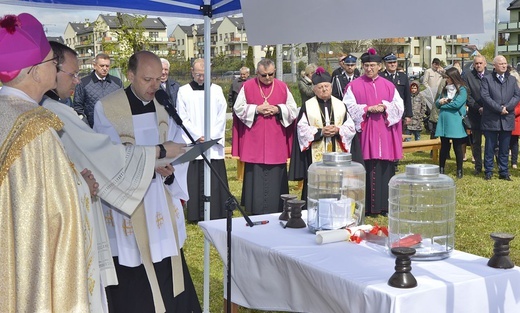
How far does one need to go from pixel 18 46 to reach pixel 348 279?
1.70 m

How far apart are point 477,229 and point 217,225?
4.38 metres

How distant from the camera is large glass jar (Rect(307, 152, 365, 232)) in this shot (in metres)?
3.82

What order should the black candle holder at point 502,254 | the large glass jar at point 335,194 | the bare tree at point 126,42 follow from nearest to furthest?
the black candle holder at point 502,254
the large glass jar at point 335,194
the bare tree at point 126,42

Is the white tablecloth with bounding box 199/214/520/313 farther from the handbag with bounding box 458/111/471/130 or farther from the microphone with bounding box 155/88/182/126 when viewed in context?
the handbag with bounding box 458/111/471/130

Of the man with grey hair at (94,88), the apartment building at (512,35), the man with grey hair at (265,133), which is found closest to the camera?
the man with grey hair at (265,133)

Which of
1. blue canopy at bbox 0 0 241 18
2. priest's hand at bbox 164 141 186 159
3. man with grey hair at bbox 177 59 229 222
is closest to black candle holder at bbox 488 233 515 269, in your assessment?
priest's hand at bbox 164 141 186 159

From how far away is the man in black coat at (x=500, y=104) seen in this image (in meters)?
10.7

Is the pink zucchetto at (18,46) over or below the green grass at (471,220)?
over

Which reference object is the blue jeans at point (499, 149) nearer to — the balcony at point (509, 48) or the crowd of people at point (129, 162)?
the crowd of people at point (129, 162)

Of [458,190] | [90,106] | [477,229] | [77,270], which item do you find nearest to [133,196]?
[77,270]

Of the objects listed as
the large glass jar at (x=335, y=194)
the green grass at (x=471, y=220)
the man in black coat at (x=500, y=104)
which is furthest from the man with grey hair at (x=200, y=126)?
the man in black coat at (x=500, y=104)

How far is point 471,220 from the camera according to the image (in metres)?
8.21

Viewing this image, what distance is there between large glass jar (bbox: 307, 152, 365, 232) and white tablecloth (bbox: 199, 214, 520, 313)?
0.15m

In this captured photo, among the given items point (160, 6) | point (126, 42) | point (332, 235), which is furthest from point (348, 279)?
point (126, 42)
